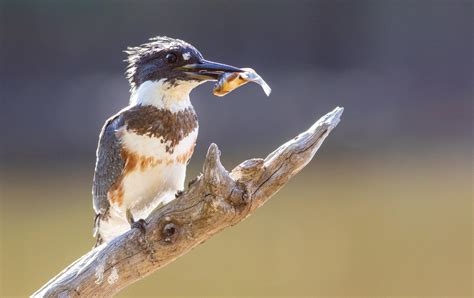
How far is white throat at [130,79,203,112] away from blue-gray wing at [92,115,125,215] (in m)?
0.14

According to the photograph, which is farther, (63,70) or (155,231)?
(63,70)

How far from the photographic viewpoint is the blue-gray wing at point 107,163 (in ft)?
10.4

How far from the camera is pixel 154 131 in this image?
310 centimetres

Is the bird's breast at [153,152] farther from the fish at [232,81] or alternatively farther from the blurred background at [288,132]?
the blurred background at [288,132]

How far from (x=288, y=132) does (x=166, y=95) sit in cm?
802

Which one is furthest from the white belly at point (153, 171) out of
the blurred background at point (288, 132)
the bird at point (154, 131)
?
the blurred background at point (288, 132)

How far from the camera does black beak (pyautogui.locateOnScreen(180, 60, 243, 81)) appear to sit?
302 centimetres

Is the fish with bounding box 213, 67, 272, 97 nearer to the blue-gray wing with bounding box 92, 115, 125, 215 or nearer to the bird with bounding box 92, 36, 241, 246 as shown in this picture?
the bird with bounding box 92, 36, 241, 246

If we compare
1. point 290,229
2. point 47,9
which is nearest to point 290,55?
point 47,9

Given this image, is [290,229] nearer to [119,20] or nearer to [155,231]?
[119,20]

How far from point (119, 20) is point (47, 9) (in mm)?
887

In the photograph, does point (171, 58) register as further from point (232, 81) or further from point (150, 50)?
point (232, 81)

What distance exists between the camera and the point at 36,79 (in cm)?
1073

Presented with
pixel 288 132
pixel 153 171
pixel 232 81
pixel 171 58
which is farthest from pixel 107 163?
pixel 288 132
